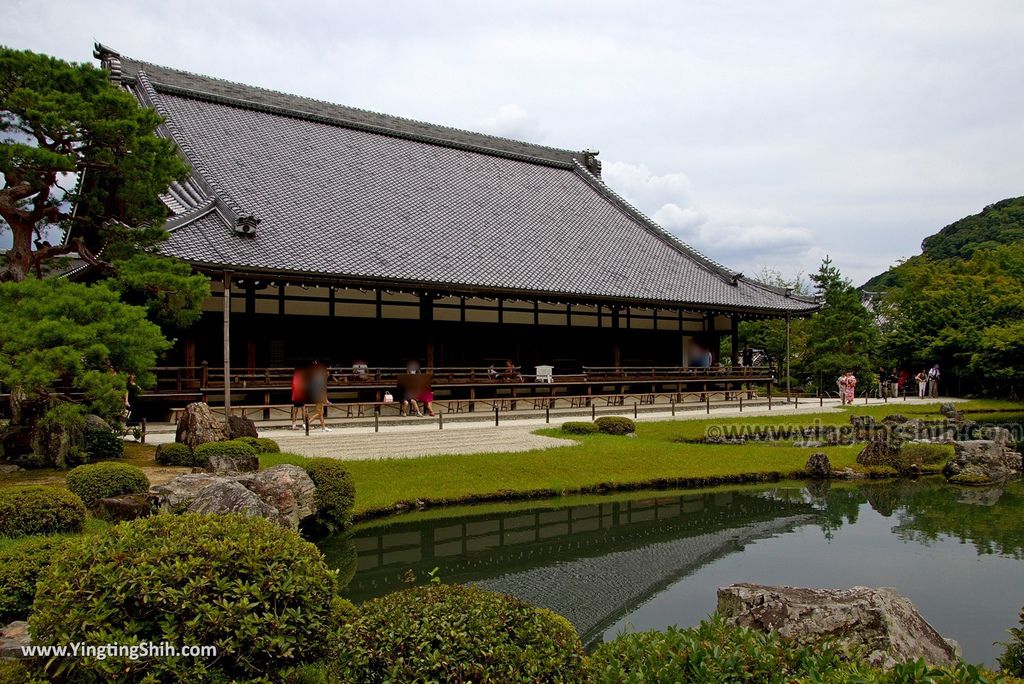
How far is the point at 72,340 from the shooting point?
35.1ft

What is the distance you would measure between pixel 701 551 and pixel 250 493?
22.1ft

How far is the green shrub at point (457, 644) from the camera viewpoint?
404 cm

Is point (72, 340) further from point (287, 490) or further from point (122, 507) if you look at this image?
point (287, 490)

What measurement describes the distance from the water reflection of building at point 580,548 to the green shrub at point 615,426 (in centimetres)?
599

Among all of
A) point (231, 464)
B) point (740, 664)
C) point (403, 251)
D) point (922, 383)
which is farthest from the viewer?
point (922, 383)

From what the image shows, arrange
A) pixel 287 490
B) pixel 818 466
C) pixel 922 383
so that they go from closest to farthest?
1. pixel 287 490
2. pixel 818 466
3. pixel 922 383

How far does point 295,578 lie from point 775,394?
118ft

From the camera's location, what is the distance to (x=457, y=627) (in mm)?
4207

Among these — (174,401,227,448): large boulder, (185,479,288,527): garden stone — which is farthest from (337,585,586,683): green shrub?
(174,401,227,448): large boulder

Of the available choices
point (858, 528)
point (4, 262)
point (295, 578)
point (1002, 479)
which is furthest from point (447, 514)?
point (1002, 479)

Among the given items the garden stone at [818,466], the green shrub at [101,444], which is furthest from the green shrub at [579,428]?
the green shrub at [101,444]

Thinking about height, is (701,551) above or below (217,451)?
below

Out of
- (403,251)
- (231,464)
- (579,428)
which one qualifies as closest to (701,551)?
(231,464)

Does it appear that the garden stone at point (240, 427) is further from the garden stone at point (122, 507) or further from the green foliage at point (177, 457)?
the garden stone at point (122, 507)
